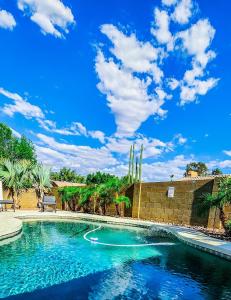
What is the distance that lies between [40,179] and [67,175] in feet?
113

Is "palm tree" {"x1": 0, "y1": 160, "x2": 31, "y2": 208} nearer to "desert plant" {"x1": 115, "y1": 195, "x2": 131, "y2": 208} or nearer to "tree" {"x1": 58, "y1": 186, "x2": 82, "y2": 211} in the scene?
"tree" {"x1": 58, "y1": 186, "x2": 82, "y2": 211}

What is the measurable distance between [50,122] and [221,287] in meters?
30.7

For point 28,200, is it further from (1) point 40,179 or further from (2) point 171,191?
(2) point 171,191

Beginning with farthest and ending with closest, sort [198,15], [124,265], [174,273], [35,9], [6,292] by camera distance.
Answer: [198,15]
[35,9]
[124,265]
[174,273]
[6,292]

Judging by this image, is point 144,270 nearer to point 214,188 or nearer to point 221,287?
point 221,287

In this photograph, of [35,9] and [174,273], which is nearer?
[174,273]

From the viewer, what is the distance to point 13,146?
3984 centimetres

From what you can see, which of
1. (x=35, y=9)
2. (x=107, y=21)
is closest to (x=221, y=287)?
→ (x=35, y=9)

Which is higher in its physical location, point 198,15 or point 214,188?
point 198,15

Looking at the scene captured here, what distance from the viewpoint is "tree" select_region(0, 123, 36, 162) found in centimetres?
3897

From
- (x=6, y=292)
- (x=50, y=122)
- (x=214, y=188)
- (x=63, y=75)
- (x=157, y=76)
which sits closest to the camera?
(x=6, y=292)

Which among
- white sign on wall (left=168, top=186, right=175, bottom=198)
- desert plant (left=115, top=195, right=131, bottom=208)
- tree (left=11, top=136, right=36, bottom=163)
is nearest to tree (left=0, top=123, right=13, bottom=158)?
tree (left=11, top=136, right=36, bottom=163)

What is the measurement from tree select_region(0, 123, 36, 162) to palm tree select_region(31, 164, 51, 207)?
20.5 m

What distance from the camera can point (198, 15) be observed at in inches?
432
